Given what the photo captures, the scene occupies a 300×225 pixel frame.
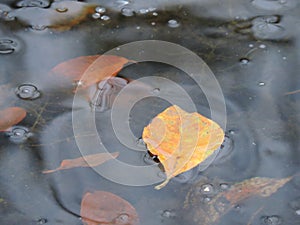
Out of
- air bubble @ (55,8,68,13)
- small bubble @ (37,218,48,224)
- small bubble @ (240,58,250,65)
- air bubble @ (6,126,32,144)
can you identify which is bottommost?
small bubble @ (37,218,48,224)

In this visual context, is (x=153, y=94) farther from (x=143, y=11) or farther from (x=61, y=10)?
(x=61, y=10)

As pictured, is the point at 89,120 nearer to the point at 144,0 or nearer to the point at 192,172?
the point at 192,172

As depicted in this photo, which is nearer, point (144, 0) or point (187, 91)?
point (187, 91)

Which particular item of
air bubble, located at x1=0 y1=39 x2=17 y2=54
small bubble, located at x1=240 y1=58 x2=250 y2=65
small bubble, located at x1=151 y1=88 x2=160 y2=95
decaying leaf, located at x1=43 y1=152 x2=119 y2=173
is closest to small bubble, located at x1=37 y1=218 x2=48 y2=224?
decaying leaf, located at x1=43 y1=152 x2=119 y2=173

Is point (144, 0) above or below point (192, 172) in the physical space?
above

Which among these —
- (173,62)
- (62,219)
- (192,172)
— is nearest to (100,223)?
(62,219)

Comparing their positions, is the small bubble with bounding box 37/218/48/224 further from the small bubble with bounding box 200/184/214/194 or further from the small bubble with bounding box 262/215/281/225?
the small bubble with bounding box 262/215/281/225

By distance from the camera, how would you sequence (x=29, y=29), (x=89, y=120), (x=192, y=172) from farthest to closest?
(x=29, y=29)
(x=89, y=120)
(x=192, y=172)
